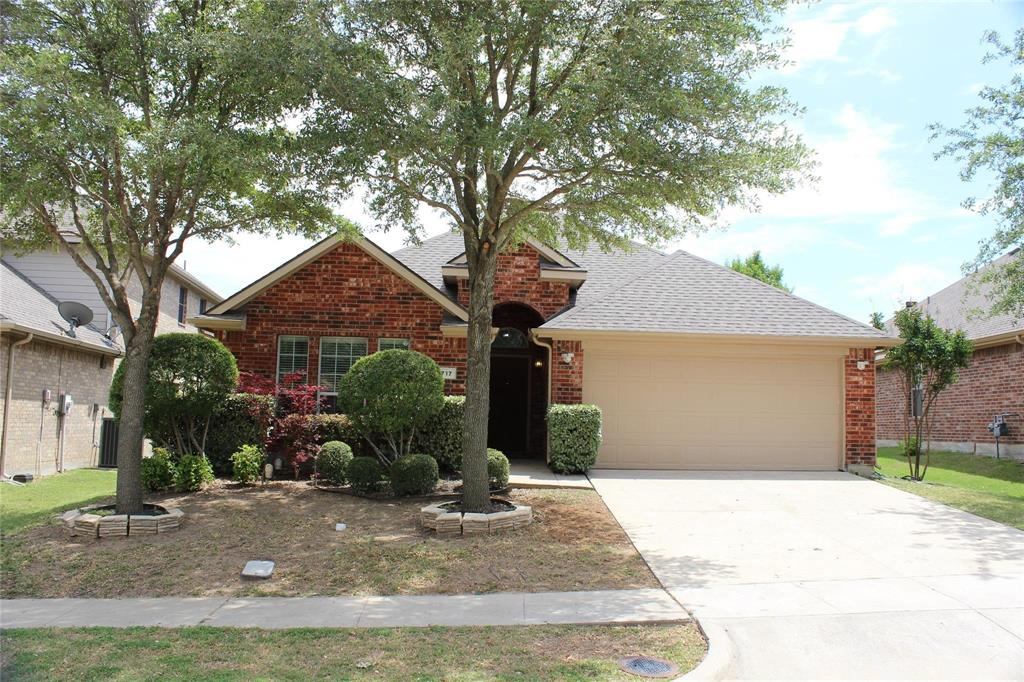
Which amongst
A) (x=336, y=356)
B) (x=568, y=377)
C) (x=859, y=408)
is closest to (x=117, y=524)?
(x=336, y=356)

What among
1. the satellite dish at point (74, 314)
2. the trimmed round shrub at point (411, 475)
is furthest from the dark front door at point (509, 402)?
the satellite dish at point (74, 314)

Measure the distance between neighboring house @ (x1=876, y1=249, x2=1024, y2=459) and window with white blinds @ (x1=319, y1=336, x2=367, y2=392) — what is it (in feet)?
39.7

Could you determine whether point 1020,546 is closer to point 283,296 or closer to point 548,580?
point 548,580

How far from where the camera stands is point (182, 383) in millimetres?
11570

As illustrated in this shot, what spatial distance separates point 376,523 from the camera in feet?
30.6

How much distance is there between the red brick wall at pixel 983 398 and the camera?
1769 centimetres

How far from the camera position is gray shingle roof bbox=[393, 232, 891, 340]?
568 inches

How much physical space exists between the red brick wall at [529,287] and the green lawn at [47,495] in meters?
7.69

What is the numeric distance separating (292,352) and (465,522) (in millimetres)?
7301

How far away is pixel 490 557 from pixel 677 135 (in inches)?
208

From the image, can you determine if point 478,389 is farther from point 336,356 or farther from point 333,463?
point 336,356

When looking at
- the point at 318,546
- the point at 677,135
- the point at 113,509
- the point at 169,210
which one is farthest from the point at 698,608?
the point at 169,210

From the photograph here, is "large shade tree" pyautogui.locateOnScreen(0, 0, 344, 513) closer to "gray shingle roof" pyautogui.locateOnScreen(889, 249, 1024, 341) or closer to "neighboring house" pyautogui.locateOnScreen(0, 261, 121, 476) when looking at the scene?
"neighboring house" pyautogui.locateOnScreen(0, 261, 121, 476)

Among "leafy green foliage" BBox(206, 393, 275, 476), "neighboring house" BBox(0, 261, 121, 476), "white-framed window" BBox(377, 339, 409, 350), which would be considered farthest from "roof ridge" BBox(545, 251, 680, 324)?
"neighboring house" BBox(0, 261, 121, 476)
